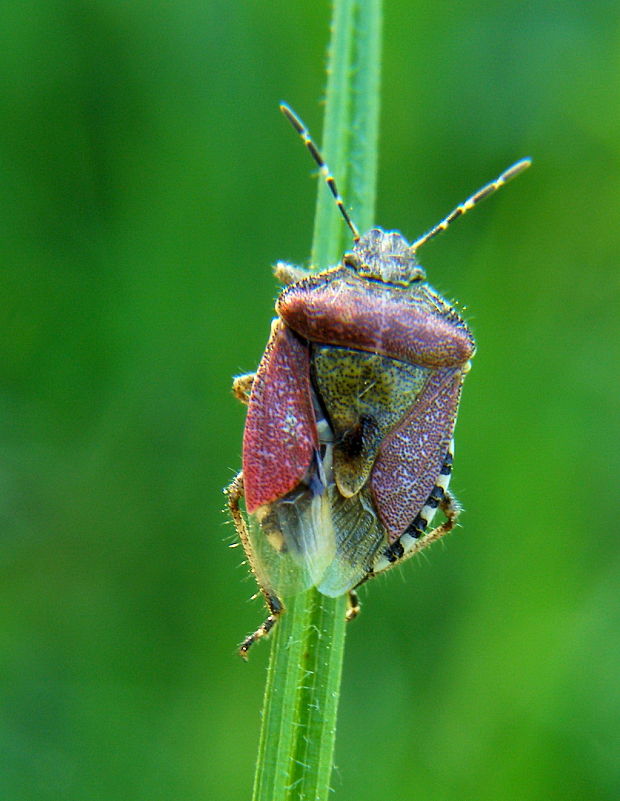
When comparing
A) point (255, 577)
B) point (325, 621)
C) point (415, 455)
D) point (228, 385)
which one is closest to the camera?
point (325, 621)

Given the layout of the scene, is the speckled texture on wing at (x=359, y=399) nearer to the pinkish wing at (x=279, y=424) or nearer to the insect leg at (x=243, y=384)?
the pinkish wing at (x=279, y=424)

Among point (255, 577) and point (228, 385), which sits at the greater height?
point (228, 385)

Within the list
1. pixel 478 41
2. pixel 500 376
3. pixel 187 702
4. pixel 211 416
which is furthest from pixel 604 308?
pixel 187 702

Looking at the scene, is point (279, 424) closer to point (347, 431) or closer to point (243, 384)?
point (347, 431)

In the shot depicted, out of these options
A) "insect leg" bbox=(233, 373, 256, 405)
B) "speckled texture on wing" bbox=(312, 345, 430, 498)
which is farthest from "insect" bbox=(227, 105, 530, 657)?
"insect leg" bbox=(233, 373, 256, 405)

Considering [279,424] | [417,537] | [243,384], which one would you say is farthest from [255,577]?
[243,384]

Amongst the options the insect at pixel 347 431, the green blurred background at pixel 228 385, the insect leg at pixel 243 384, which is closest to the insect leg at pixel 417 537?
the insect at pixel 347 431

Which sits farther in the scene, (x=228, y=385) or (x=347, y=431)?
(x=228, y=385)
